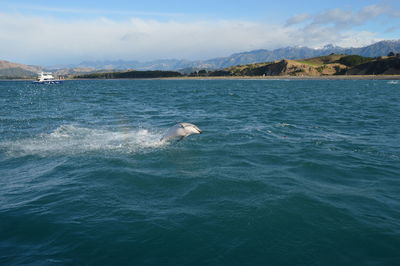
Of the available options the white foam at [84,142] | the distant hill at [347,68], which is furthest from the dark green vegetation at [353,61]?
the white foam at [84,142]

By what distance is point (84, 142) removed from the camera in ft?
64.6

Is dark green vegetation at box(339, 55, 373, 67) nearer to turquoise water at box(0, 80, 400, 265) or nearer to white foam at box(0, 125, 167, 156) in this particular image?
turquoise water at box(0, 80, 400, 265)

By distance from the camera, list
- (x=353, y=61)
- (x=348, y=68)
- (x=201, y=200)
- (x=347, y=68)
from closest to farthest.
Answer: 1. (x=201, y=200)
2. (x=348, y=68)
3. (x=347, y=68)
4. (x=353, y=61)

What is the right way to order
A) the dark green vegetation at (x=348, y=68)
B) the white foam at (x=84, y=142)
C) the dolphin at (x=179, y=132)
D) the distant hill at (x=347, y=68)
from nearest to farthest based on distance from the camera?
the white foam at (x=84, y=142) → the dolphin at (x=179, y=132) → the distant hill at (x=347, y=68) → the dark green vegetation at (x=348, y=68)

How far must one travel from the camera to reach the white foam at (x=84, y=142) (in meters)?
17.9

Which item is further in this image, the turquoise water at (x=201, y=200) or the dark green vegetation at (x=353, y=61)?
the dark green vegetation at (x=353, y=61)

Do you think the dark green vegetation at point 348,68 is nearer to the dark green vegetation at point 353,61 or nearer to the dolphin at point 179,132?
the dark green vegetation at point 353,61

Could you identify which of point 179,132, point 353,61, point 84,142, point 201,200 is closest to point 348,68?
point 353,61

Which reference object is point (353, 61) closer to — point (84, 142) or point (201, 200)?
point (84, 142)

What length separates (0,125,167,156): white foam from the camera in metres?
17.9

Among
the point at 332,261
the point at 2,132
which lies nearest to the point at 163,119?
the point at 2,132

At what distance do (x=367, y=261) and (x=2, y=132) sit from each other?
999 inches

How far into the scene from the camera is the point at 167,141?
1933cm

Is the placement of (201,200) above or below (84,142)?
below
